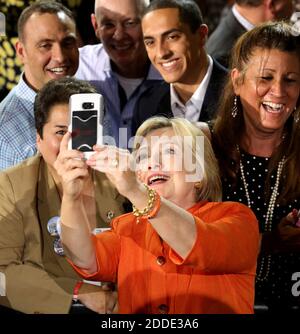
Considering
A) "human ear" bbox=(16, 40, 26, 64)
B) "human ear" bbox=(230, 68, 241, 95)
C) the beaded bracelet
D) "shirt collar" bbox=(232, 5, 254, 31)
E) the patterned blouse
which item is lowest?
the patterned blouse

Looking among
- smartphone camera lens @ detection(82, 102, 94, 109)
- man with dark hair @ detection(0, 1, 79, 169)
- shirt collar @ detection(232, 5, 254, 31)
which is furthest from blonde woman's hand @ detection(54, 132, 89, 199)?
shirt collar @ detection(232, 5, 254, 31)

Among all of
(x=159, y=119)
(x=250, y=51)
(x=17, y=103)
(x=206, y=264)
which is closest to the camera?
(x=206, y=264)

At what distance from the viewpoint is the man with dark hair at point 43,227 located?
5.68ft

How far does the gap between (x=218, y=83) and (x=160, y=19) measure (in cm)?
21

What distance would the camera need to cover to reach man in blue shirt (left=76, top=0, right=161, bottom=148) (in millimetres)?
2090

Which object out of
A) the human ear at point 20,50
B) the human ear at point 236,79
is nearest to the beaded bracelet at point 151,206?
the human ear at point 236,79

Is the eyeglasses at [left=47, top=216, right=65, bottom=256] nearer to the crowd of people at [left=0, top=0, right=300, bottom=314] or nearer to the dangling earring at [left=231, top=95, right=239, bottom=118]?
Answer: the crowd of people at [left=0, top=0, right=300, bottom=314]

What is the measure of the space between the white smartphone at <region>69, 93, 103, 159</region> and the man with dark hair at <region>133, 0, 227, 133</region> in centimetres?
41

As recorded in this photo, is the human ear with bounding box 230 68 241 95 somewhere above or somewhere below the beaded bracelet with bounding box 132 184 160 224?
above

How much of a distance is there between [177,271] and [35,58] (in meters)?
0.68

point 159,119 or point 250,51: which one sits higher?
point 250,51
